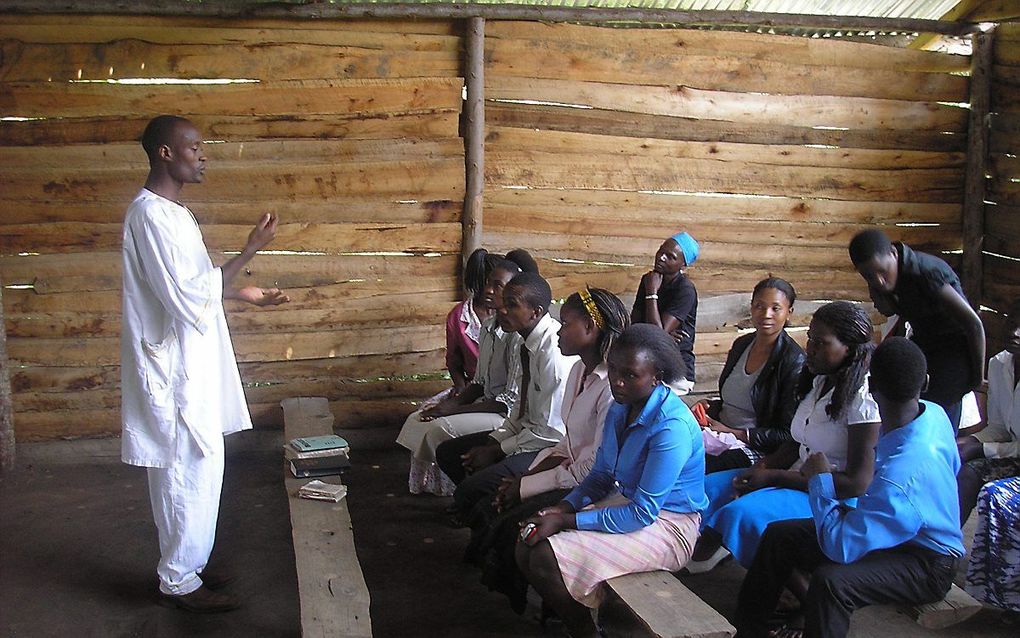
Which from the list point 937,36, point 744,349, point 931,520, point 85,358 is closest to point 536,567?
point 931,520

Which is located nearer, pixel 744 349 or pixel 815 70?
pixel 744 349

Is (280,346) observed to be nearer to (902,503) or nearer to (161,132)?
(161,132)

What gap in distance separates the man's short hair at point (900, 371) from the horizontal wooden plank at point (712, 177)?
401 cm

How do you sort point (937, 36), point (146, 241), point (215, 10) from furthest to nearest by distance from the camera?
point (937, 36)
point (215, 10)
point (146, 241)

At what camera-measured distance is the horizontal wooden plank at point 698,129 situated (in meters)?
7.32

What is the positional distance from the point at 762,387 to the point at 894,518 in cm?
148

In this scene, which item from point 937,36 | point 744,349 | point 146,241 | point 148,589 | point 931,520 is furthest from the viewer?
point 937,36

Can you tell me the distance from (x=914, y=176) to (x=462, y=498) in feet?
16.8

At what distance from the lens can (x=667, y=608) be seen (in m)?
3.43

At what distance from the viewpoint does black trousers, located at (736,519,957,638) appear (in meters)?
3.66

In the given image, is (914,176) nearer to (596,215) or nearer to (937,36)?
(937,36)

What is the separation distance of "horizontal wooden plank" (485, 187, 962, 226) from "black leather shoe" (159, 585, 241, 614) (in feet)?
12.0

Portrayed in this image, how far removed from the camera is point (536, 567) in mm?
3938

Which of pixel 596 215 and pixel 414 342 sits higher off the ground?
pixel 596 215
